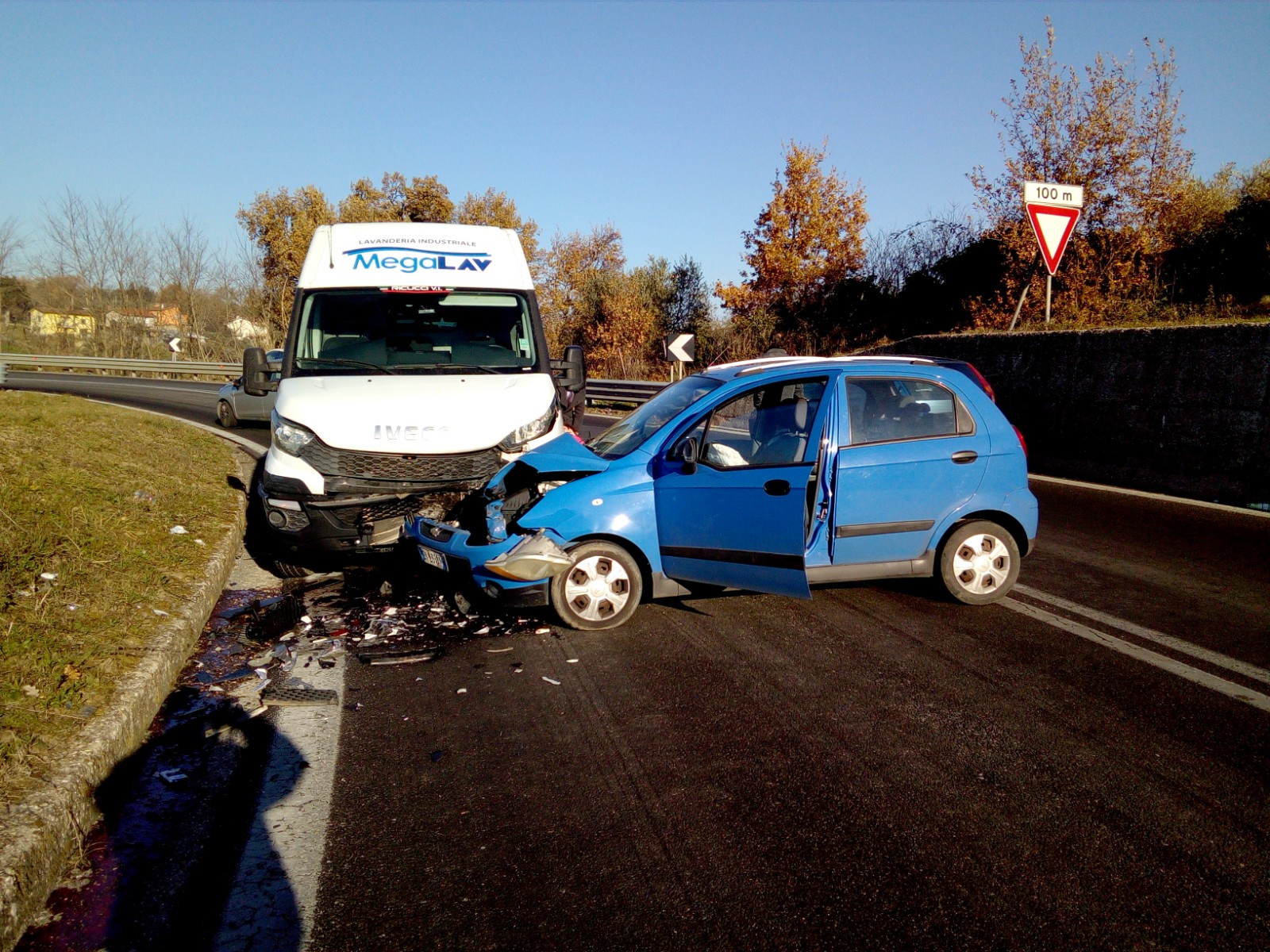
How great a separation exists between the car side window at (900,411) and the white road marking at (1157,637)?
1324 millimetres

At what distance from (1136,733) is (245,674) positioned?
4.46m

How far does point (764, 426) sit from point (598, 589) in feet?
4.92

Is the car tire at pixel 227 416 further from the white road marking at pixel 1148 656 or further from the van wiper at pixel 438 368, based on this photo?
the white road marking at pixel 1148 656

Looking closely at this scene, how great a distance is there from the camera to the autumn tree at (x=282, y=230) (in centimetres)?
4341

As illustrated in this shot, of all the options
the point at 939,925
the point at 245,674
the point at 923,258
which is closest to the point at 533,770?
the point at 939,925

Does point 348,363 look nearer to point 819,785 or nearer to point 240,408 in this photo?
point 819,785

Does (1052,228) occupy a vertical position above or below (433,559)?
above

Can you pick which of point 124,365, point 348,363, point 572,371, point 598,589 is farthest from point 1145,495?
point 124,365

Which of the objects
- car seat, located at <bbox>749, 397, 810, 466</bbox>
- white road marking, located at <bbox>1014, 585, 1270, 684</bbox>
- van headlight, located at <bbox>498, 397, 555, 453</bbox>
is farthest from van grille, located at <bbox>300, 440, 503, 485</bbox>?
white road marking, located at <bbox>1014, 585, 1270, 684</bbox>

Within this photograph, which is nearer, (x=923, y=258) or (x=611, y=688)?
(x=611, y=688)

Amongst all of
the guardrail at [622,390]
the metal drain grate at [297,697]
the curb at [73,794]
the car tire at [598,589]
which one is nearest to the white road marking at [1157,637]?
the car tire at [598,589]

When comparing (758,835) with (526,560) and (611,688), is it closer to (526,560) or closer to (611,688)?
(611,688)

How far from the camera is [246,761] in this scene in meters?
3.84

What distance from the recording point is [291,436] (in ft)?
21.7
